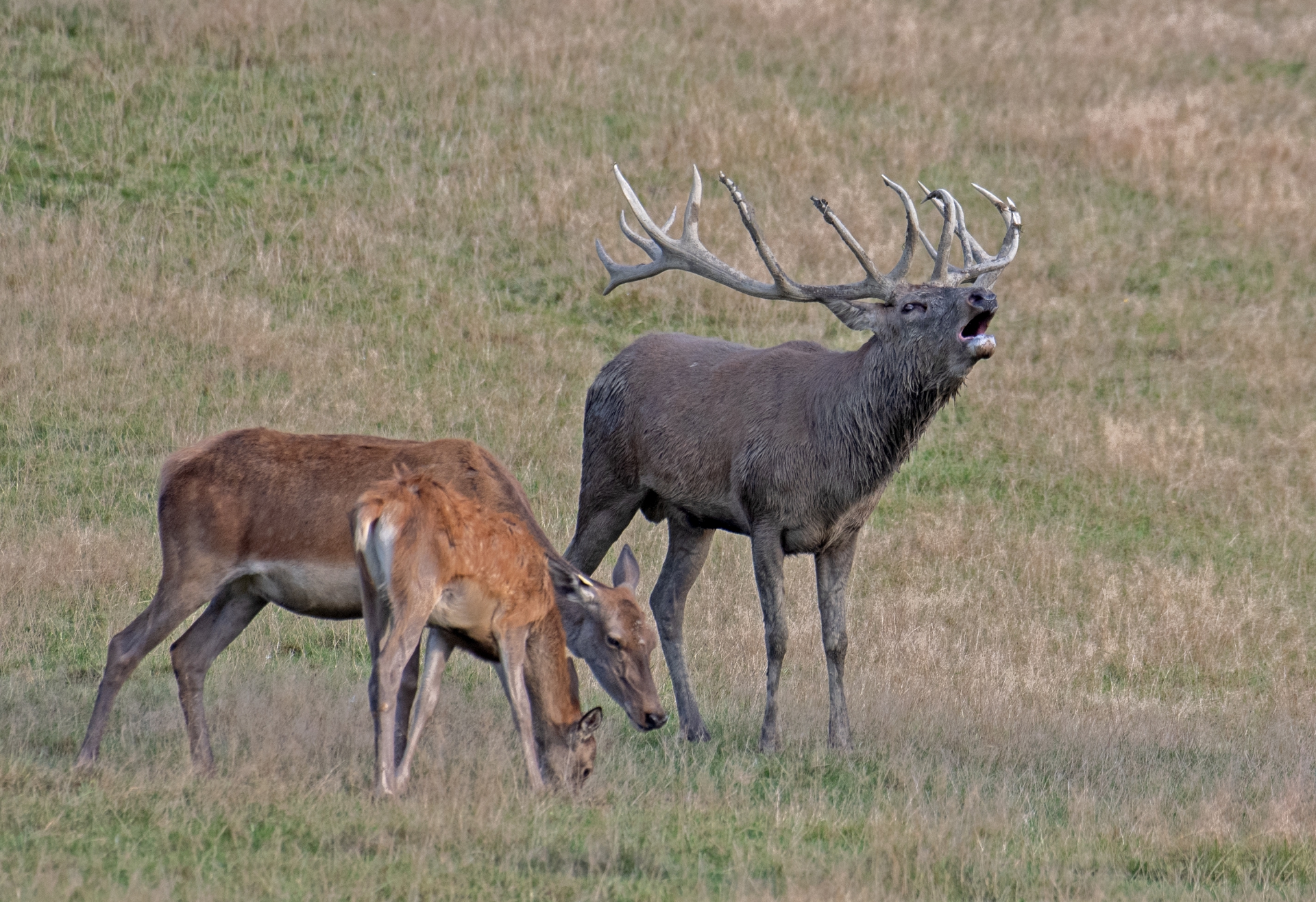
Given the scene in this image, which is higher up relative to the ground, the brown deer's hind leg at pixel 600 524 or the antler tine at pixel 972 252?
the antler tine at pixel 972 252

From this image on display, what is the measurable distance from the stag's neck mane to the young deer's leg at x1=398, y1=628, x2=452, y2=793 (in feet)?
7.72

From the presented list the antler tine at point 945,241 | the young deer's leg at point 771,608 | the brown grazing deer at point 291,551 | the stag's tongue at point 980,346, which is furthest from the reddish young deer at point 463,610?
the antler tine at point 945,241

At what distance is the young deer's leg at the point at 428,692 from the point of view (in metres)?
6.34

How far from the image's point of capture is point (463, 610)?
642cm

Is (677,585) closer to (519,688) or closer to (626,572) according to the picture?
(626,572)

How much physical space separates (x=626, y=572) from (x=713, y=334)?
7593 millimetres

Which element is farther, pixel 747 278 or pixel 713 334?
pixel 713 334

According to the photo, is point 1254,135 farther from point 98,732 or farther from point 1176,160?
point 98,732

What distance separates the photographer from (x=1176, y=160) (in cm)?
1836

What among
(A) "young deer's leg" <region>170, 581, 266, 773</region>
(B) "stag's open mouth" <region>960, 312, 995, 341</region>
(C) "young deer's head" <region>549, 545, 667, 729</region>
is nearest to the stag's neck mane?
(B) "stag's open mouth" <region>960, 312, 995, 341</region>

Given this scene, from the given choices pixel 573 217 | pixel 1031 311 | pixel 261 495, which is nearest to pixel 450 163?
pixel 573 217

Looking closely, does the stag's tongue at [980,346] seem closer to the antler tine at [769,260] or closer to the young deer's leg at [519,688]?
the antler tine at [769,260]

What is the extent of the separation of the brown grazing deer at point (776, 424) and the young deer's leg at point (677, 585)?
1 centimetres

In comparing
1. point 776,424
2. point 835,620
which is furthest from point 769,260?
point 835,620
